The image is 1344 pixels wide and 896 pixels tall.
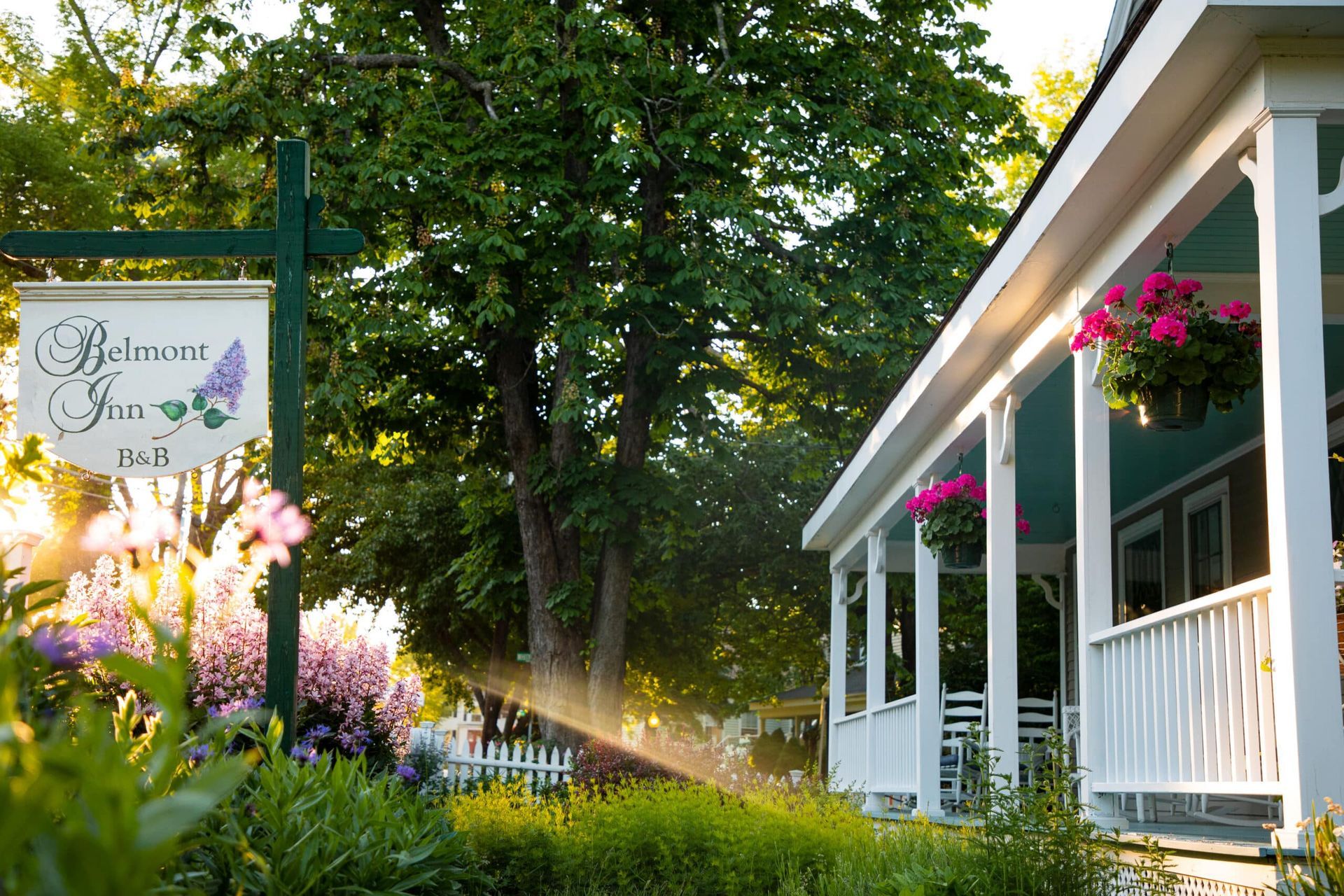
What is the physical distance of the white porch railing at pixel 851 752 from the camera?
1216cm

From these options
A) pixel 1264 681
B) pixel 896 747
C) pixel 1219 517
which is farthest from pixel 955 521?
pixel 1264 681

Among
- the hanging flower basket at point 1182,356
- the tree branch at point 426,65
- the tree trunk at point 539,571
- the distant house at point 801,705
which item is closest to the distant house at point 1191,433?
the hanging flower basket at point 1182,356

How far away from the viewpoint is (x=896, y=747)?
34.8 feet

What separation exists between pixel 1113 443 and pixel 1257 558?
4.37ft

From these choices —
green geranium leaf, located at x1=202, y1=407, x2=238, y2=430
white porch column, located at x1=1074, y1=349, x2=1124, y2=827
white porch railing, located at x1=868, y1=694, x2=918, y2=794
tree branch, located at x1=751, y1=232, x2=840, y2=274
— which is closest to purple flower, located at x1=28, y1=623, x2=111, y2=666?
green geranium leaf, located at x1=202, y1=407, x2=238, y2=430

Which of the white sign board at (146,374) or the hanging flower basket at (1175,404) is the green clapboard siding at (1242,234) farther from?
the white sign board at (146,374)

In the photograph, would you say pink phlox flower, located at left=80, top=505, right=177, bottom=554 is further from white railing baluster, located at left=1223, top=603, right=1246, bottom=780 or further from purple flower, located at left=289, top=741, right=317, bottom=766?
white railing baluster, located at left=1223, top=603, right=1246, bottom=780

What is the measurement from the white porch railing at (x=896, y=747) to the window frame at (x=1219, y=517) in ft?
8.33

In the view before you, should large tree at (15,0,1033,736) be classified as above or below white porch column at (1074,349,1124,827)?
above

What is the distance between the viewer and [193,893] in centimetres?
148

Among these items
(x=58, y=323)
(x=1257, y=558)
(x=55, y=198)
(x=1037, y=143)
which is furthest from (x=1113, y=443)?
(x=55, y=198)

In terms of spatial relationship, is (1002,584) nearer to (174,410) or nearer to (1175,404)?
(1175,404)

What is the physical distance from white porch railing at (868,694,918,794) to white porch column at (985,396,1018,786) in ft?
7.39

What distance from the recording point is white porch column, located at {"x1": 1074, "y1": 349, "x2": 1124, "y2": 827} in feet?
19.5
